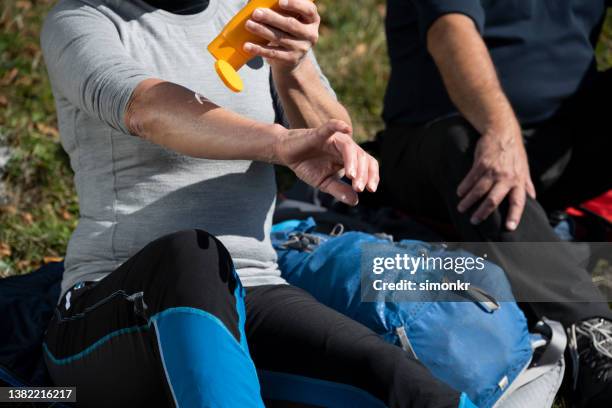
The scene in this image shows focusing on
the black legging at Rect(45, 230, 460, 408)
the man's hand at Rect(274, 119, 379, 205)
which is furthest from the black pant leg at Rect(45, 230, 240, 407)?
the man's hand at Rect(274, 119, 379, 205)

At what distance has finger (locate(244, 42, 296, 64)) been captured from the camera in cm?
209

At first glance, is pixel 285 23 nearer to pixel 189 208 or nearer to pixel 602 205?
pixel 189 208

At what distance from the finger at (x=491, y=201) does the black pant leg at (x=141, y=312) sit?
50.0 inches

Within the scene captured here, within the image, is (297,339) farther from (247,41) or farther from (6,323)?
(6,323)

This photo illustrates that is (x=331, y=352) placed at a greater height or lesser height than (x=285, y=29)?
lesser

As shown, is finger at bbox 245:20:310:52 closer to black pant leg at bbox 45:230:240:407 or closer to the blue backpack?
black pant leg at bbox 45:230:240:407

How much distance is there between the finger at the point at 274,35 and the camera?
2.07m

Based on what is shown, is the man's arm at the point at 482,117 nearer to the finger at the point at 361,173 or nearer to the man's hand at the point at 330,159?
the man's hand at the point at 330,159

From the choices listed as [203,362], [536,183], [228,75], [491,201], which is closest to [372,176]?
[228,75]

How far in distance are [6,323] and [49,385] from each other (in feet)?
1.05

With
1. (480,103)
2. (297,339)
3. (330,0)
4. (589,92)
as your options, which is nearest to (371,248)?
(297,339)

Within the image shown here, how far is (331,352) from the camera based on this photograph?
2.15 metres

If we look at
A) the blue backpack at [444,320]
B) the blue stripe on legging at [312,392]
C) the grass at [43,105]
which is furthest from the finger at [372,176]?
the grass at [43,105]

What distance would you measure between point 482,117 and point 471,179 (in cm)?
24
